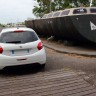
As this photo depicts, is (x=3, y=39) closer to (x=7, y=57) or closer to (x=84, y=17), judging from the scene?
(x=7, y=57)

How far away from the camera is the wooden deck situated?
6.91 meters

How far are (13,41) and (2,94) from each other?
259 centimetres

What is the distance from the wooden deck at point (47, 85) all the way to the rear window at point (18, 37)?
121 cm

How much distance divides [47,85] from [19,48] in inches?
73.2

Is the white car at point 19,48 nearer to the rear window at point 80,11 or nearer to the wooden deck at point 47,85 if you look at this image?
the wooden deck at point 47,85

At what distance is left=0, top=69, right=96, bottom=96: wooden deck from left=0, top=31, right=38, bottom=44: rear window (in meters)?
1.21

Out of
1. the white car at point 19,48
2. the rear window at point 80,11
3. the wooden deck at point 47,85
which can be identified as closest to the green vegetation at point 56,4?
the rear window at point 80,11

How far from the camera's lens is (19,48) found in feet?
29.0

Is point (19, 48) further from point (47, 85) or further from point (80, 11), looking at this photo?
point (80, 11)

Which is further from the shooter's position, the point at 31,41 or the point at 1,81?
the point at 31,41

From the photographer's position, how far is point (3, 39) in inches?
361

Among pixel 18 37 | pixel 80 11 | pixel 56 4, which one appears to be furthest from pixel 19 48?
pixel 56 4

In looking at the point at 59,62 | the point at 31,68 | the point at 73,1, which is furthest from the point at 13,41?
the point at 73,1

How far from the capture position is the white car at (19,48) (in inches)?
344
